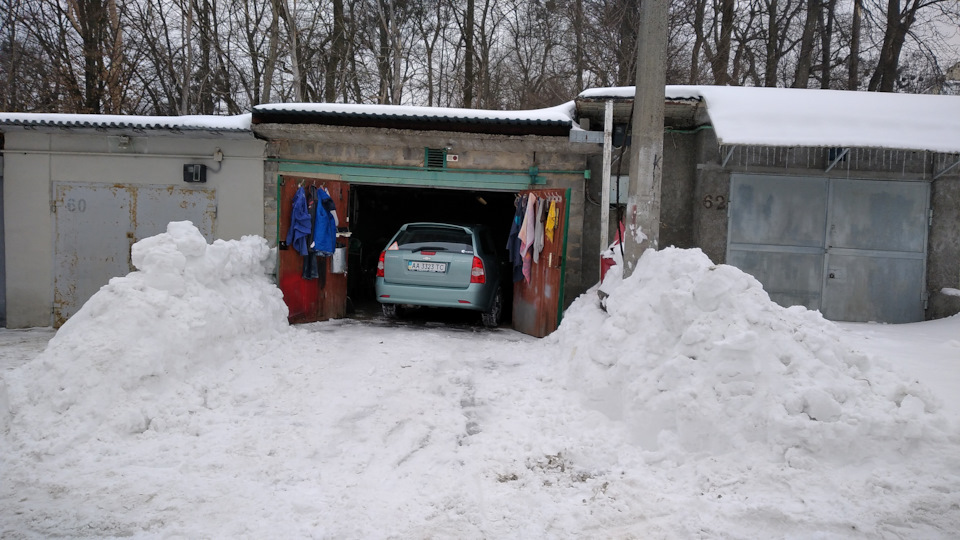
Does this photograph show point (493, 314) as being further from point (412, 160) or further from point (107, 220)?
point (107, 220)

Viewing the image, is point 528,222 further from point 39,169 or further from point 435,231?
point 39,169

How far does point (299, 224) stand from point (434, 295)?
2.18m

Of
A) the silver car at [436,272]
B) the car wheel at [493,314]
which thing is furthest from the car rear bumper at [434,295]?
the car wheel at [493,314]

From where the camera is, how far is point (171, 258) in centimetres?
614

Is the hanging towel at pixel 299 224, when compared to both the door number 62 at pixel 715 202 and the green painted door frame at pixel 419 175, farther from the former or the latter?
the door number 62 at pixel 715 202

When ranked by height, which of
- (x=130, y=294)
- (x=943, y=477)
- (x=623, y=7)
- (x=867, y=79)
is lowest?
(x=943, y=477)

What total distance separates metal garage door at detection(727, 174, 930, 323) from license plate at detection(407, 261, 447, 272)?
427 cm

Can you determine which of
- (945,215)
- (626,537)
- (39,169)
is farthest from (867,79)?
(39,169)

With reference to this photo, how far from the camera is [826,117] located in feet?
26.0

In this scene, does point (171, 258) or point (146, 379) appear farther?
point (171, 258)

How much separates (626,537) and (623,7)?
15967mm

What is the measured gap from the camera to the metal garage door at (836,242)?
8.74m

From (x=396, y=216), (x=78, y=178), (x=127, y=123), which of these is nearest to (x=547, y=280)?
(x=127, y=123)

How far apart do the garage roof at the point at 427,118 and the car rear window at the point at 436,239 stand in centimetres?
158
